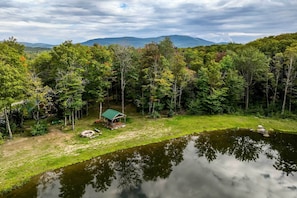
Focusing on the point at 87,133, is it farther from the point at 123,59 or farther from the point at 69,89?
the point at 123,59

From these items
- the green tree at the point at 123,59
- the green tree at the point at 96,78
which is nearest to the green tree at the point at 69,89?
the green tree at the point at 96,78

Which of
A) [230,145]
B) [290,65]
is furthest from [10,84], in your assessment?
[290,65]

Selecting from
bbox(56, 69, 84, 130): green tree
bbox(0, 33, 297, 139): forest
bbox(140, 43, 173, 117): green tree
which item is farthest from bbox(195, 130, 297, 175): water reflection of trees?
bbox(56, 69, 84, 130): green tree

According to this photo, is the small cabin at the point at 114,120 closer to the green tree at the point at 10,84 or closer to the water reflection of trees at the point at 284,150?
the green tree at the point at 10,84

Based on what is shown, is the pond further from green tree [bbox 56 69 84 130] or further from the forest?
the forest

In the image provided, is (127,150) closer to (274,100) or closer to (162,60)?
(162,60)

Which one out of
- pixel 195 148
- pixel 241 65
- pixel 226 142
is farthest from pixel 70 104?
pixel 241 65
